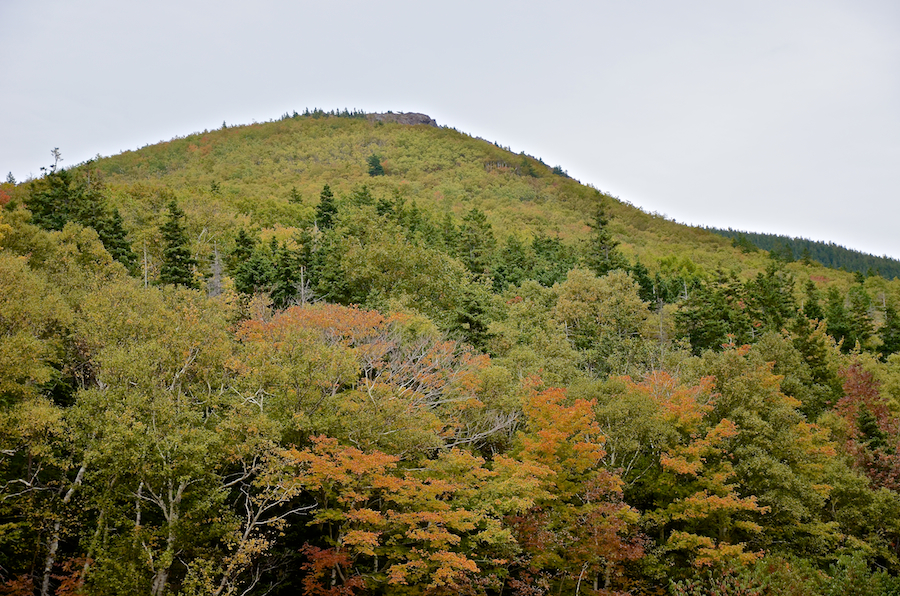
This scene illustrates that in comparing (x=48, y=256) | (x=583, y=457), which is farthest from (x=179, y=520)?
(x=48, y=256)

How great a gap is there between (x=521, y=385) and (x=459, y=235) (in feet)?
116

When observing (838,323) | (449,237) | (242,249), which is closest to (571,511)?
(242,249)

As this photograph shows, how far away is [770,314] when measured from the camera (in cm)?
5184

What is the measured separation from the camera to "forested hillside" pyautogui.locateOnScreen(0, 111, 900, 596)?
1827 cm

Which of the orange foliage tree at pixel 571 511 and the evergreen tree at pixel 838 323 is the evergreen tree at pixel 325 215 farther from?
the evergreen tree at pixel 838 323

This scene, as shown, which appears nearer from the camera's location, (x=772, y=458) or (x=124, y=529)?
(x=124, y=529)

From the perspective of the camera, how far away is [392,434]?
21.3 m

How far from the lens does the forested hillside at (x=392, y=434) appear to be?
59.9 ft

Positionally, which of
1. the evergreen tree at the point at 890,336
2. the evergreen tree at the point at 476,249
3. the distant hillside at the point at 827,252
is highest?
the distant hillside at the point at 827,252

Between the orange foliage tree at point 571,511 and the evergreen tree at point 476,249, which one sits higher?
the evergreen tree at point 476,249

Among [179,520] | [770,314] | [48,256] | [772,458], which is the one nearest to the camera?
[179,520]

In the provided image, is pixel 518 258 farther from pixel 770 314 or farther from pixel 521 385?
pixel 521 385

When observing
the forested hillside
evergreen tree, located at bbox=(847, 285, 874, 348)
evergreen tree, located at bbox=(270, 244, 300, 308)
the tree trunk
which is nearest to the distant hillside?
evergreen tree, located at bbox=(847, 285, 874, 348)

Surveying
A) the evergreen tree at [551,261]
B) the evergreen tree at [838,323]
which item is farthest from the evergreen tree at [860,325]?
the evergreen tree at [551,261]
